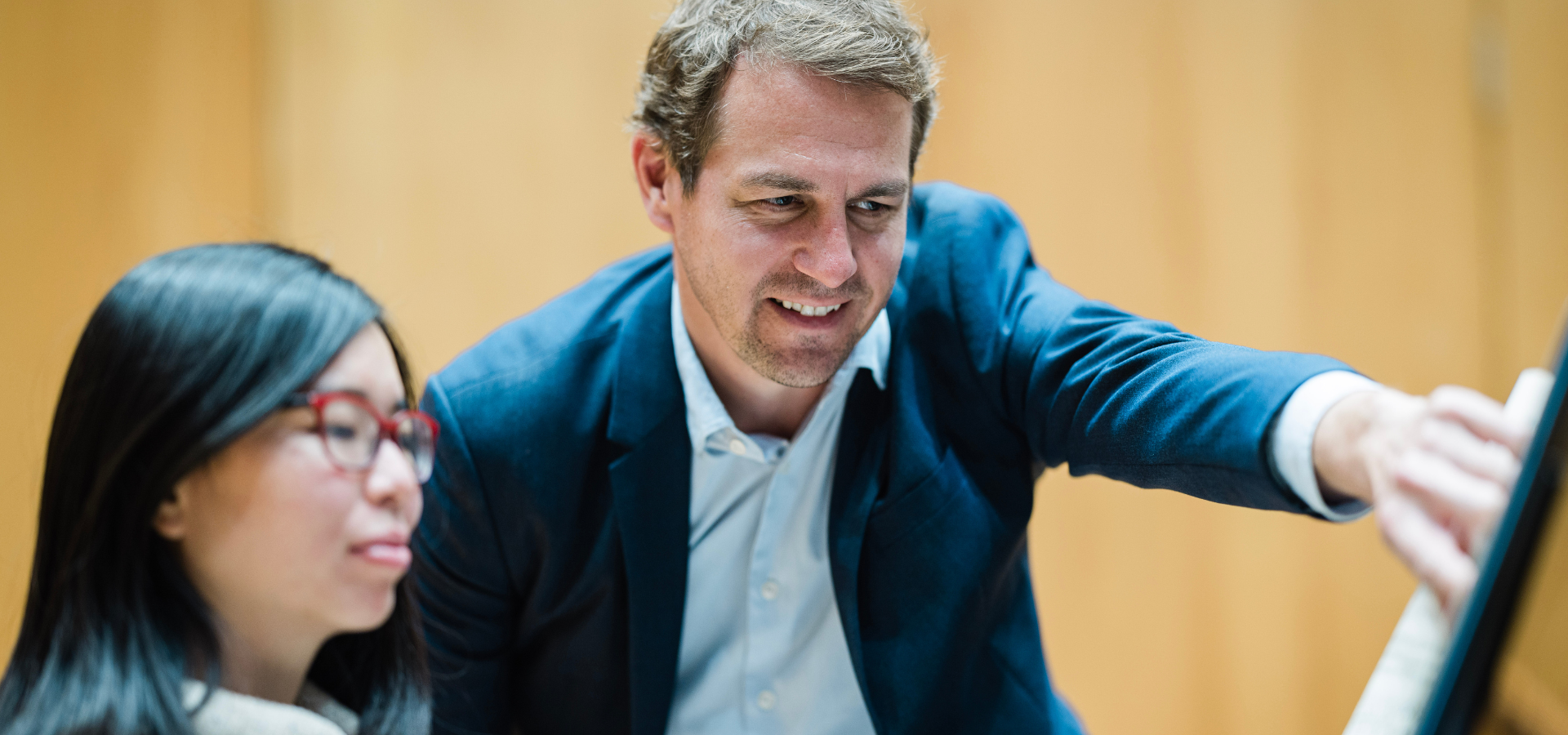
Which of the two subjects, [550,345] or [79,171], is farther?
[79,171]

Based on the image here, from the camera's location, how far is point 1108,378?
42.1 inches

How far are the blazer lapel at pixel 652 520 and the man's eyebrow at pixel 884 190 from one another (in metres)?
0.32

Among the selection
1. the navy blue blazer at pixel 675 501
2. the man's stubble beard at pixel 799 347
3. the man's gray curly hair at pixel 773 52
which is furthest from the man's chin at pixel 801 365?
the man's gray curly hair at pixel 773 52

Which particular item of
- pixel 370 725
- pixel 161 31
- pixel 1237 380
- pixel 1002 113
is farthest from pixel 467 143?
pixel 1237 380

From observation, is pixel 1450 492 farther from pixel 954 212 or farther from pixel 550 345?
pixel 550 345

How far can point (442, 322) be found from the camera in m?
2.34

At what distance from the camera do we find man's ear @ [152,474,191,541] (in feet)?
2.50

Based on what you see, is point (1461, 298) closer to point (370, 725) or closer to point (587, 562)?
point (587, 562)

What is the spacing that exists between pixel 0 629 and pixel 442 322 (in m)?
0.96

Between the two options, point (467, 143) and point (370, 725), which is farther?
point (467, 143)

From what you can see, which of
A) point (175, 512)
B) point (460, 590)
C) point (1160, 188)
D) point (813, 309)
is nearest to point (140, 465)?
point (175, 512)

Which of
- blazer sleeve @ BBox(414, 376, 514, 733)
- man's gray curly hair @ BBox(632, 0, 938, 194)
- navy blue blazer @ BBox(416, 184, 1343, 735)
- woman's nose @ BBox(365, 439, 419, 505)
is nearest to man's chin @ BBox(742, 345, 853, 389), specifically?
navy blue blazer @ BBox(416, 184, 1343, 735)

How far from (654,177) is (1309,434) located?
82 centimetres

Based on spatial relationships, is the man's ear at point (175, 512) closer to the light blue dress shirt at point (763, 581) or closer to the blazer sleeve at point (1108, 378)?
the light blue dress shirt at point (763, 581)
